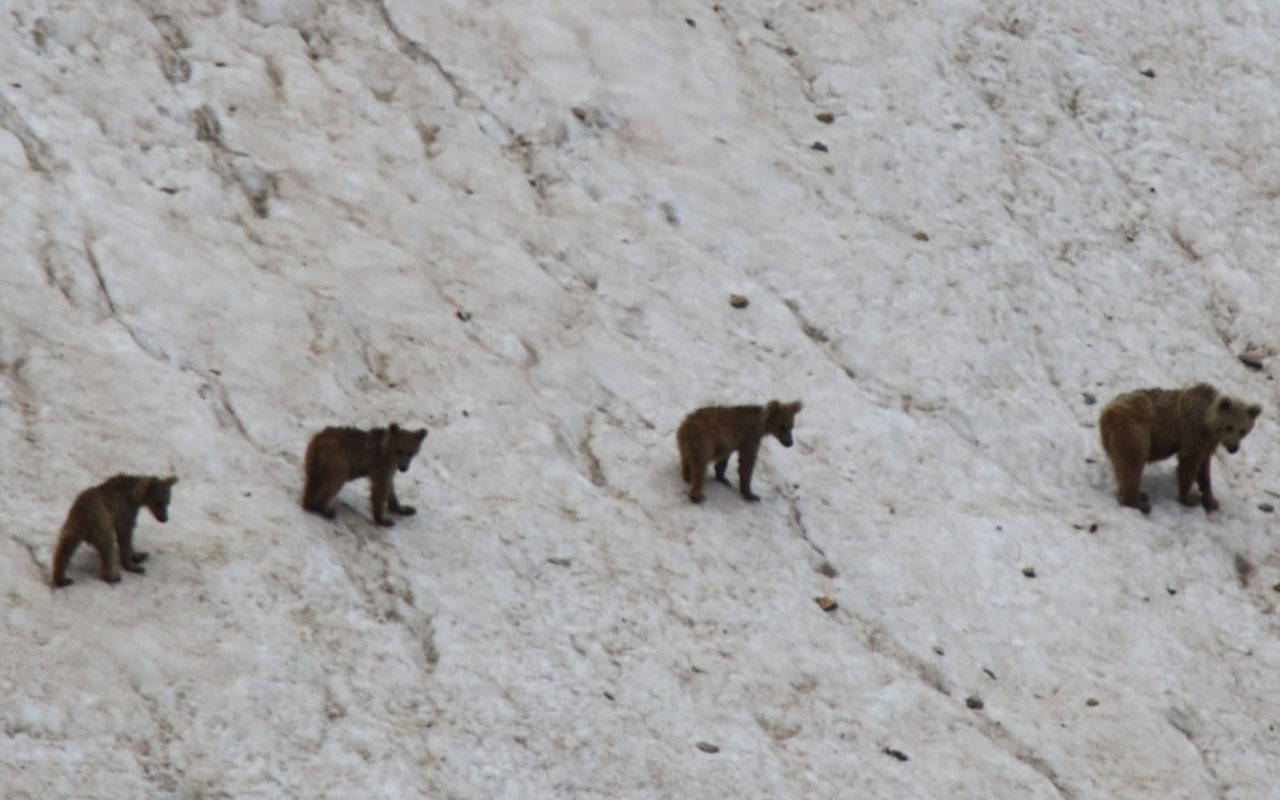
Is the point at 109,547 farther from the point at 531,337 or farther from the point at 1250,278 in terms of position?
the point at 1250,278

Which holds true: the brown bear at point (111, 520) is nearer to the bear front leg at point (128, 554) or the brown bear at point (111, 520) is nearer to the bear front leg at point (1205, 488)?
the bear front leg at point (128, 554)

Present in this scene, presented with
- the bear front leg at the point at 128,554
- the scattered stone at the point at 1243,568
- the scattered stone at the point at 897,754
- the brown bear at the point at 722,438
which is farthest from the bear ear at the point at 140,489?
the scattered stone at the point at 1243,568

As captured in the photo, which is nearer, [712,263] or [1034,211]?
[712,263]

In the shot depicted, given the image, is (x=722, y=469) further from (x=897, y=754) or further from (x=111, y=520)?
(x=111, y=520)

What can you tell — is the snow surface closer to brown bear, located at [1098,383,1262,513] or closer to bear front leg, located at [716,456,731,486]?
brown bear, located at [1098,383,1262,513]

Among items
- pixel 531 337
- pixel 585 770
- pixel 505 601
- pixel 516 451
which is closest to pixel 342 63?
pixel 531 337
